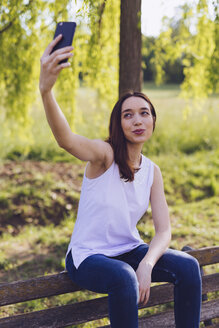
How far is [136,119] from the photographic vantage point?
94.7 inches

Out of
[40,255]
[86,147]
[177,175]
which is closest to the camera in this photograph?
[86,147]

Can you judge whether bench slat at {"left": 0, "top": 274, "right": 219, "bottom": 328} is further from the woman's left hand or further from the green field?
the green field

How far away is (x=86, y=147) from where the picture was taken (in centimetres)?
210

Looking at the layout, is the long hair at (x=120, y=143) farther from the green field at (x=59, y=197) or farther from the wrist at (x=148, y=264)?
the green field at (x=59, y=197)

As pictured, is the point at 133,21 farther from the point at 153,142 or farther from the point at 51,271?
the point at 153,142

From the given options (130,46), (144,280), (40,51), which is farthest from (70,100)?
(144,280)

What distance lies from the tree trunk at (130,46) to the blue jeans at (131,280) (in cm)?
225

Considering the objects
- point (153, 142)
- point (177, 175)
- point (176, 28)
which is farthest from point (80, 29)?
point (153, 142)

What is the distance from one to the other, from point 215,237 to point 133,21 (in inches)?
113

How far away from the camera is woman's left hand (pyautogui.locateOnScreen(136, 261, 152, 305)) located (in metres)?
2.17

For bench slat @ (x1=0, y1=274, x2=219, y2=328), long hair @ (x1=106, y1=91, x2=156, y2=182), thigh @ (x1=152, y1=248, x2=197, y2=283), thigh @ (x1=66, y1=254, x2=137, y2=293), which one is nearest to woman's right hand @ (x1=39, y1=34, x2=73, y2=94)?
long hair @ (x1=106, y1=91, x2=156, y2=182)

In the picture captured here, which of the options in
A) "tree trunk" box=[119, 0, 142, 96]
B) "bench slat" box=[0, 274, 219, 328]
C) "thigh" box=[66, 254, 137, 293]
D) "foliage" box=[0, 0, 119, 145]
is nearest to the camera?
"thigh" box=[66, 254, 137, 293]

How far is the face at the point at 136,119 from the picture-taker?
2.40 meters

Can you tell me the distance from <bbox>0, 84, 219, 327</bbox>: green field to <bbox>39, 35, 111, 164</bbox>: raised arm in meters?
1.91
